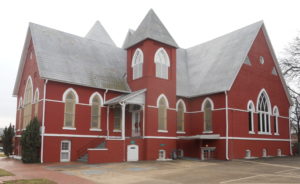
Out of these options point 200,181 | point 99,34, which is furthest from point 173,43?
point 200,181

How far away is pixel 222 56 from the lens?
29953 mm

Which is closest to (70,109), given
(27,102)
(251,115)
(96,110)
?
(96,110)

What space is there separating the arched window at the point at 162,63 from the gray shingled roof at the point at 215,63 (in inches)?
111

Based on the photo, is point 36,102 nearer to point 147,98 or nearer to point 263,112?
point 147,98

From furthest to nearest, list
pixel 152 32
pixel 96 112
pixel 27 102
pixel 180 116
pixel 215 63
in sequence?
1. pixel 215 63
2. pixel 180 116
3. pixel 27 102
4. pixel 152 32
5. pixel 96 112

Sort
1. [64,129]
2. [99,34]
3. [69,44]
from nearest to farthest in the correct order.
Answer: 1. [64,129]
2. [69,44]
3. [99,34]

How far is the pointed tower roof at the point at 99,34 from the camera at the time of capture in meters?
37.1

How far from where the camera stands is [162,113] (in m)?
26.3

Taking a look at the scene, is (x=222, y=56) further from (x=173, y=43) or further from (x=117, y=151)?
(x=117, y=151)

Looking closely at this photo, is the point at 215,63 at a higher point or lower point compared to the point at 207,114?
higher

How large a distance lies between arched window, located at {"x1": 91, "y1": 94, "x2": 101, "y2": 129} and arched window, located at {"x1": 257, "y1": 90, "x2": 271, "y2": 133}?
49.6ft

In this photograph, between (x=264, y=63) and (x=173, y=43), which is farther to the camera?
(x=264, y=63)

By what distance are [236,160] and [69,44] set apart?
57.4 ft

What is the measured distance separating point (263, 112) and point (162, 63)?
11329 mm
